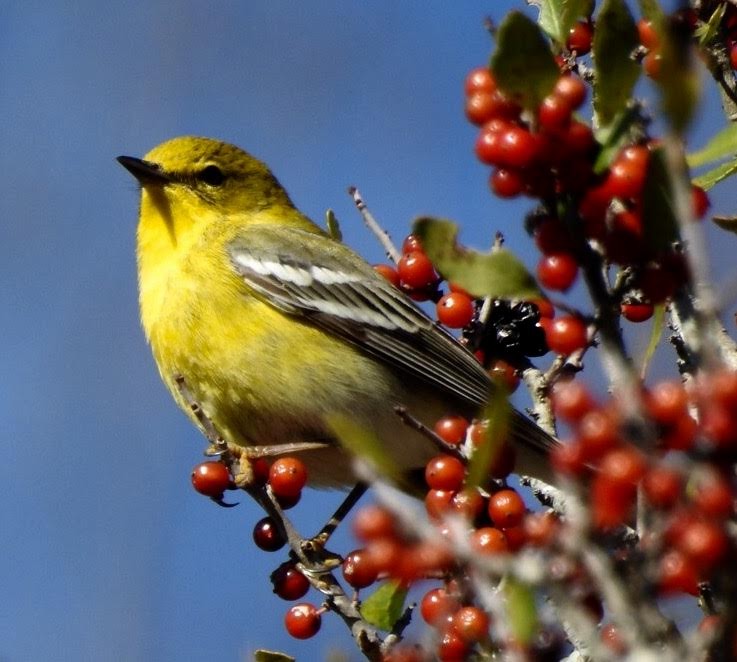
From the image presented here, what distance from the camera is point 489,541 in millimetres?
1982

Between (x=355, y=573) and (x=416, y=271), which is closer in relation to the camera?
(x=355, y=573)

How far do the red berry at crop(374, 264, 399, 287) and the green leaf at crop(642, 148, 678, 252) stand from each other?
6.33 feet

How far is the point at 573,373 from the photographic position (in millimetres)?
2650

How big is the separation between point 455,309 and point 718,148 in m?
1.26

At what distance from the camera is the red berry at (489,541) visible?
6.23 ft

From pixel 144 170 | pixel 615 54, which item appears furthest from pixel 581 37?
pixel 144 170

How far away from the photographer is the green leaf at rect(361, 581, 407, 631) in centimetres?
234

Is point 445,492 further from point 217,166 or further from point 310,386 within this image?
point 217,166

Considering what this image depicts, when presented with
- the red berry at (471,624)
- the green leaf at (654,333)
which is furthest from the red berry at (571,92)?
the red berry at (471,624)

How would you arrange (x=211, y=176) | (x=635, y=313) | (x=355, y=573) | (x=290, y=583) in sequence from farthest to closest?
(x=211, y=176) < (x=290, y=583) < (x=635, y=313) < (x=355, y=573)

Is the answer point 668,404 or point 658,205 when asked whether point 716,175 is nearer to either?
point 658,205

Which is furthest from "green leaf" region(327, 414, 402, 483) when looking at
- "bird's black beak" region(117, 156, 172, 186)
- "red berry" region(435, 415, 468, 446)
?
"bird's black beak" region(117, 156, 172, 186)

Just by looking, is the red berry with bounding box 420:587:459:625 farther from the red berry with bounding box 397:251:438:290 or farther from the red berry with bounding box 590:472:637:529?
the red berry with bounding box 397:251:438:290

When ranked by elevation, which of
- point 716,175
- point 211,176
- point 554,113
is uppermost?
point 211,176
